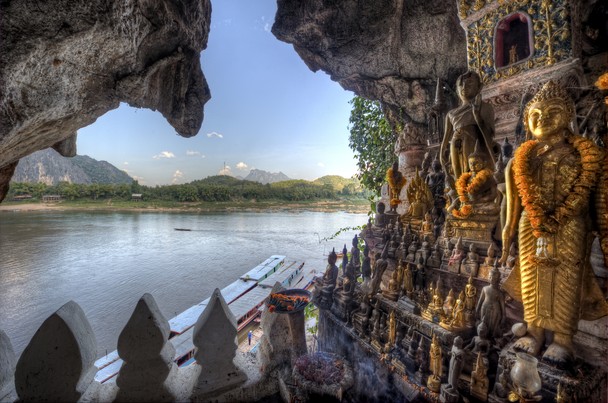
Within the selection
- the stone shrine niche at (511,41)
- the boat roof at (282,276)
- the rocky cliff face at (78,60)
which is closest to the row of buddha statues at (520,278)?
the stone shrine niche at (511,41)

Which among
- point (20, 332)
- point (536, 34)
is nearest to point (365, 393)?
point (536, 34)

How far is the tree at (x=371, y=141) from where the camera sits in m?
11.5

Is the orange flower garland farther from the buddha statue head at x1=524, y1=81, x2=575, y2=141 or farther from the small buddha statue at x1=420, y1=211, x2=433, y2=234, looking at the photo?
the buddha statue head at x1=524, y1=81, x2=575, y2=141

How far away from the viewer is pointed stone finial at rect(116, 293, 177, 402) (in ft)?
4.69

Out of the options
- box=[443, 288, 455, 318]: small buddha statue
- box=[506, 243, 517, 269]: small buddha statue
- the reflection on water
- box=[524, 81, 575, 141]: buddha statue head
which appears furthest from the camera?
the reflection on water

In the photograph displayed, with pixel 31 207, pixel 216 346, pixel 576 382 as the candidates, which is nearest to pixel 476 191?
pixel 576 382

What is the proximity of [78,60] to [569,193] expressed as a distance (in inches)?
326

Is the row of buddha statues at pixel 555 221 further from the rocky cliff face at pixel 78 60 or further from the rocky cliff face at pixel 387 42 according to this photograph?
the rocky cliff face at pixel 387 42

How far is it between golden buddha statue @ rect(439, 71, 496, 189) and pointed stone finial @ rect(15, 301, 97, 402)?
6.13m

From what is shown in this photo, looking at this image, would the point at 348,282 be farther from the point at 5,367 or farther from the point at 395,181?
the point at 5,367

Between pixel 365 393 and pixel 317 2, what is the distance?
1240cm

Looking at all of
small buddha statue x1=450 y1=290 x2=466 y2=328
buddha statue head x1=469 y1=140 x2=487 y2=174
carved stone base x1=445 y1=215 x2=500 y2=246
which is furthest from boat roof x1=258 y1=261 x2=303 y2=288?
small buddha statue x1=450 y1=290 x2=466 y2=328

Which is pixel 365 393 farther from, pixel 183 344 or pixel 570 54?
pixel 183 344

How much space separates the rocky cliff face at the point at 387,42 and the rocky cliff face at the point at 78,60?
173 inches
